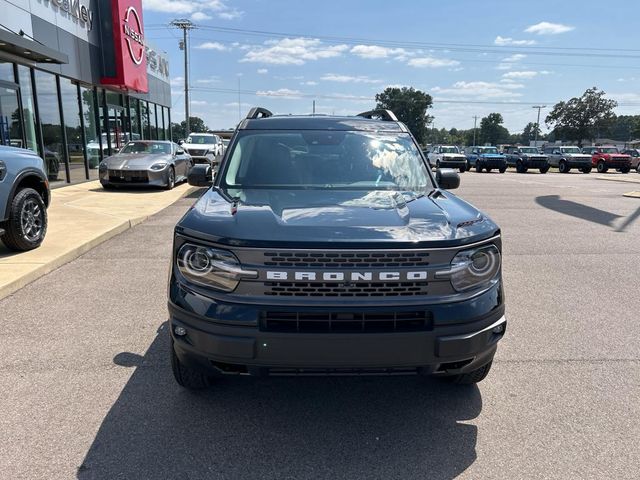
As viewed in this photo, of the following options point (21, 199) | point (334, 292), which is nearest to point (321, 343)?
point (334, 292)

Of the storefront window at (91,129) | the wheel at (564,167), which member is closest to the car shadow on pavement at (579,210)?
the storefront window at (91,129)

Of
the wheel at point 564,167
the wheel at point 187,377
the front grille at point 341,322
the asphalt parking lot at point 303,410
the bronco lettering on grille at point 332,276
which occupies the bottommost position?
the wheel at point 564,167

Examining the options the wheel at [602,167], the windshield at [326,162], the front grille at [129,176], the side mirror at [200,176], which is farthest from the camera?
the wheel at [602,167]

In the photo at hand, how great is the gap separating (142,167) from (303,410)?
12238 millimetres

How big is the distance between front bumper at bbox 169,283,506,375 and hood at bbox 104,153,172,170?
1230 cm

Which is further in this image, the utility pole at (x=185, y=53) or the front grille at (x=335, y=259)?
the utility pole at (x=185, y=53)

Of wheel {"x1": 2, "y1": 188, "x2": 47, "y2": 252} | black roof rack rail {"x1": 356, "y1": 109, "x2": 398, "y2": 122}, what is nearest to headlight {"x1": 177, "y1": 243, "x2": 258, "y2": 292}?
black roof rack rail {"x1": 356, "y1": 109, "x2": 398, "y2": 122}

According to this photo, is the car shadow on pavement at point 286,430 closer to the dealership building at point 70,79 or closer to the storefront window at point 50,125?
the dealership building at point 70,79

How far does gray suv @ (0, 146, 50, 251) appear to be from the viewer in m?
5.96

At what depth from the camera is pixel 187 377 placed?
3090 mm

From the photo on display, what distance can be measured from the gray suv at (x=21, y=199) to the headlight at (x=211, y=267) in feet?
14.4

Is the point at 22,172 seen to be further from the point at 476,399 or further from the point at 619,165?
the point at 619,165

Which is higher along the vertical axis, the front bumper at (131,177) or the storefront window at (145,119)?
the storefront window at (145,119)

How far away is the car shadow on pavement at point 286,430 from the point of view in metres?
2.53
